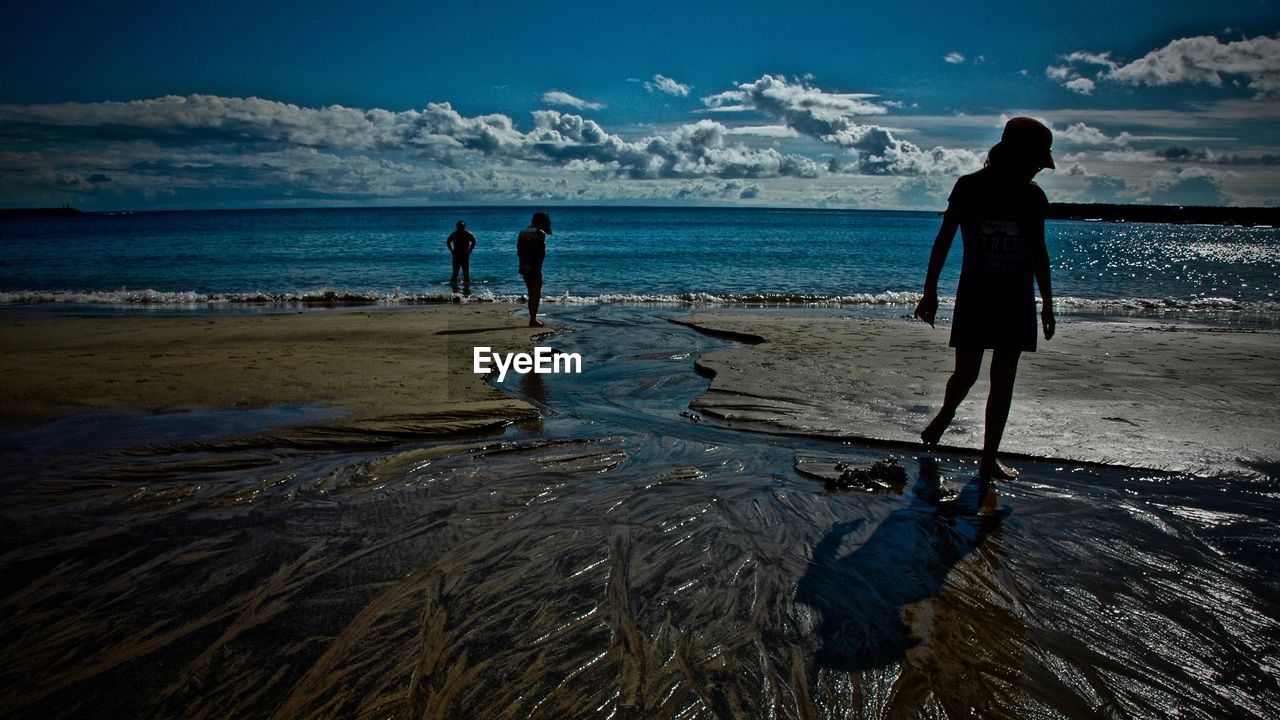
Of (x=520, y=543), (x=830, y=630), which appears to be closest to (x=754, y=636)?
(x=830, y=630)

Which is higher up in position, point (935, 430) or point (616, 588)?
point (935, 430)

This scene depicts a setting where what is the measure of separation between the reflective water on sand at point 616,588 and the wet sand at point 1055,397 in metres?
0.60

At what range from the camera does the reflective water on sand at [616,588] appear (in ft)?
8.00

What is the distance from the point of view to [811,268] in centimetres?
3381

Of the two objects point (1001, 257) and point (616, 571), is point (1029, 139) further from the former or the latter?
point (616, 571)

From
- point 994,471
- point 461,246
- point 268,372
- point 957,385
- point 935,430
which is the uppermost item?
point 461,246

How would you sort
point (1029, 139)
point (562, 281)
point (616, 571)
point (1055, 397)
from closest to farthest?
point (616, 571)
point (1029, 139)
point (1055, 397)
point (562, 281)

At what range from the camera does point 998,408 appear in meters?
4.61

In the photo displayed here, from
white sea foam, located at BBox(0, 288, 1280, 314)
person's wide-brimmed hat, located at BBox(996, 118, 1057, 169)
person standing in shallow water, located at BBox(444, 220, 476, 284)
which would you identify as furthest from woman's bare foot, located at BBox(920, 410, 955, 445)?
person standing in shallow water, located at BBox(444, 220, 476, 284)

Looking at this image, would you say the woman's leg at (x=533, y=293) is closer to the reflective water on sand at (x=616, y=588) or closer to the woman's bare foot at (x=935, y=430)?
the reflective water on sand at (x=616, y=588)

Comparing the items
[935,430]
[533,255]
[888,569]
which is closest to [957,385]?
[935,430]

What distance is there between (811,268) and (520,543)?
31.9 metres

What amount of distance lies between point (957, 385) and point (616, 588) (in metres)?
2.95

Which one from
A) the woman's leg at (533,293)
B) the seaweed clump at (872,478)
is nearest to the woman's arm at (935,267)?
the seaweed clump at (872,478)
